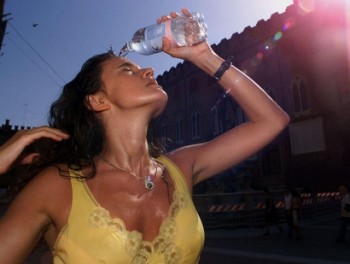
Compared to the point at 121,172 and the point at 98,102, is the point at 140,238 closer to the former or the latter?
the point at 121,172

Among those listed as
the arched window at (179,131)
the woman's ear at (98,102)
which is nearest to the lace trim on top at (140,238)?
the woman's ear at (98,102)

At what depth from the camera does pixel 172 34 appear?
2311 mm

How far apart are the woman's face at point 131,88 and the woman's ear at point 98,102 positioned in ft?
0.13

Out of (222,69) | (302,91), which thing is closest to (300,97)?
(302,91)

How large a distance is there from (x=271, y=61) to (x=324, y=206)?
11736mm

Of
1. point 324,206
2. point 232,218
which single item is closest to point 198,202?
point 232,218

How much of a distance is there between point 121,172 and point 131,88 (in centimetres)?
52

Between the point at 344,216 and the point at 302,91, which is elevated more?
the point at 302,91

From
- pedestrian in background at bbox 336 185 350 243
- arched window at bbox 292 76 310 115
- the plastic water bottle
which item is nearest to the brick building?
arched window at bbox 292 76 310 115

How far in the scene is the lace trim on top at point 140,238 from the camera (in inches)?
60.7

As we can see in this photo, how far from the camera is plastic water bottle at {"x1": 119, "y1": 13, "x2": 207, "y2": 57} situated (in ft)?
Answer: 7.54

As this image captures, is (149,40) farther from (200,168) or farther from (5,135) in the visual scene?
(5,135)

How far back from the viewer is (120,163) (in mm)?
1966

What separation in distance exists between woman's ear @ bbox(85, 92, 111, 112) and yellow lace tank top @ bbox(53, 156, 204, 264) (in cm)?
55
